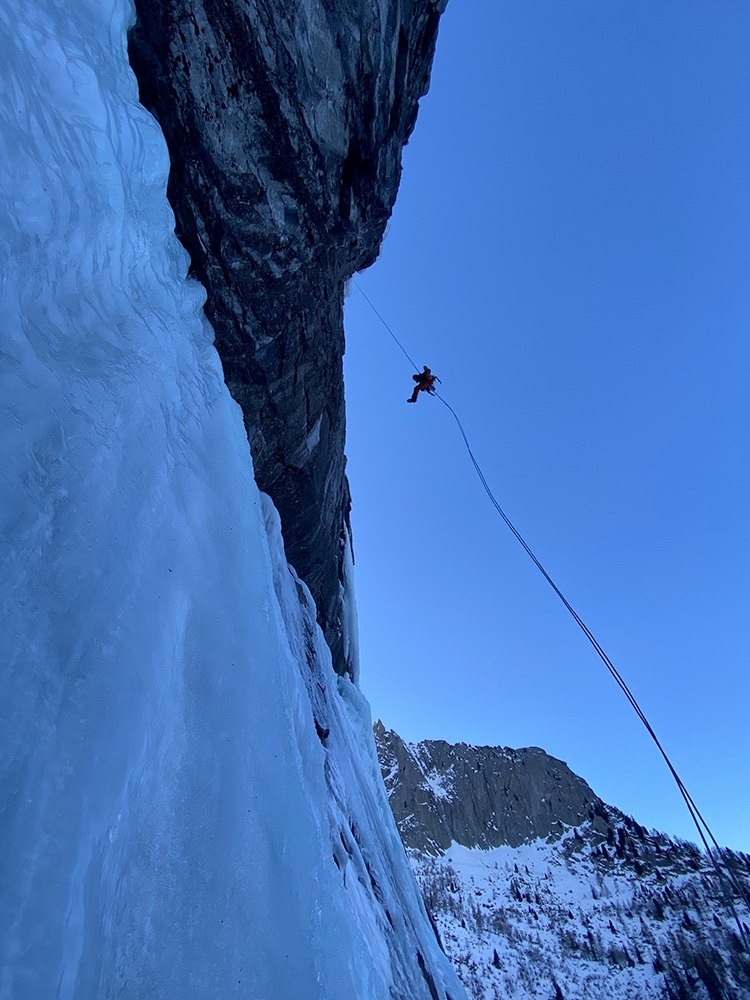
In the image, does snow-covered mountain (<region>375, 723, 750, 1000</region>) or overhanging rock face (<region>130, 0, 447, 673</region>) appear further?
snow-covered mountain (<region>375, 723, 750, 1000</region>)

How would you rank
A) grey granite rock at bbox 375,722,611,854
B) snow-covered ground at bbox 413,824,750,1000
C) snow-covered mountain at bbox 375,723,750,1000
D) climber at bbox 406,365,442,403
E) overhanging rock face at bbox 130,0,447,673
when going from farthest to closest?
grey granite rock at bbox 375,722,611,854
snow-covered mountain at bbox 375,723,750,1000
snow-covered ground at bbox 413,824,750,1000
climber at bbox 406,365,442,403
overhanging rock face at bbox 130,0,447,673

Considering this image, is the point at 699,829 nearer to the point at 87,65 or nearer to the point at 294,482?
the point at 294,482

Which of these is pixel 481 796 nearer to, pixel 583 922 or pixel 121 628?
pixel 583 922

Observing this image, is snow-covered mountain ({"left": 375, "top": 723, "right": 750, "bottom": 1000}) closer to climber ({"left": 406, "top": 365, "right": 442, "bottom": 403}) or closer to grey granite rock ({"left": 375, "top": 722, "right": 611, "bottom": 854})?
grey granite rock ({"left": 375, "top": 722, "right": 611, "bottom": 854})

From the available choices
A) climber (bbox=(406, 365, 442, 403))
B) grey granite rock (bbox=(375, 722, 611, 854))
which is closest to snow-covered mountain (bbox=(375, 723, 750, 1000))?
grey granite rock (bbox=(375, 722, 611, 854))

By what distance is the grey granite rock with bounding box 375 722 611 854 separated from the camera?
312 ft

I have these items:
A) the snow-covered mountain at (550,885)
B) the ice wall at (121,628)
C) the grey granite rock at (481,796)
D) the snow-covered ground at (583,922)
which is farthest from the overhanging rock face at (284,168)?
the grey granite rock at (481,796)

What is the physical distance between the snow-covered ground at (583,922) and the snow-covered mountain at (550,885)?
0.19 metres

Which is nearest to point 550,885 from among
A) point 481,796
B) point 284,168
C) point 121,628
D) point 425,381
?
point 481,796

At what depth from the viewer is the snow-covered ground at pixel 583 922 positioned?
49.8 meters

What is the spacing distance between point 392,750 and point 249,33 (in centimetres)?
11584

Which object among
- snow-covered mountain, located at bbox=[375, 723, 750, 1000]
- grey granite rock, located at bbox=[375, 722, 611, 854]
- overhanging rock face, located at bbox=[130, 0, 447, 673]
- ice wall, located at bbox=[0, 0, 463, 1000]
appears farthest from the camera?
grey granite rock, located at bbox=[375, 722, 611, 854]

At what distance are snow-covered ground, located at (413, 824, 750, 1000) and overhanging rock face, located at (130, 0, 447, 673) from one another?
55948 millimetres

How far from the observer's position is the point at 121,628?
6.61 ft
